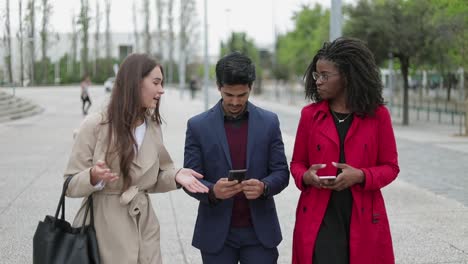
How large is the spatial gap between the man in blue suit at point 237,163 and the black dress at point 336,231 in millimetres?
253

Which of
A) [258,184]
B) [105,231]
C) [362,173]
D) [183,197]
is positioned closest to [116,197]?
[105,231]

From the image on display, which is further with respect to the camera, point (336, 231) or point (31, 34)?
point (31, 34)

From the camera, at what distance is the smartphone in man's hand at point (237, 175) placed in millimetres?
3229

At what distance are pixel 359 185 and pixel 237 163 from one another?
60 centimetres

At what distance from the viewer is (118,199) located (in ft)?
11.5

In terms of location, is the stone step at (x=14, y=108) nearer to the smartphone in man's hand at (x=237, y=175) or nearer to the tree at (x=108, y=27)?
the tree at (x=108, y=27)

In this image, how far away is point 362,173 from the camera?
3359 mm

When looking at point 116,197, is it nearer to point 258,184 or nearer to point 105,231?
point 105,231

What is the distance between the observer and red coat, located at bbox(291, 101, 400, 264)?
3420mm

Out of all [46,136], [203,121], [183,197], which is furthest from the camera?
[46,136]

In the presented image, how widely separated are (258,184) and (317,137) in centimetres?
38

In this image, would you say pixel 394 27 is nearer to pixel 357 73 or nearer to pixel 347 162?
pixel 357 73

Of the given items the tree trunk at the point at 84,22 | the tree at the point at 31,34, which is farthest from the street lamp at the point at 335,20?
the tree trunk at the point at 84,22

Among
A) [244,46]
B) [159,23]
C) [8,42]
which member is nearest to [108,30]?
[159,23]
